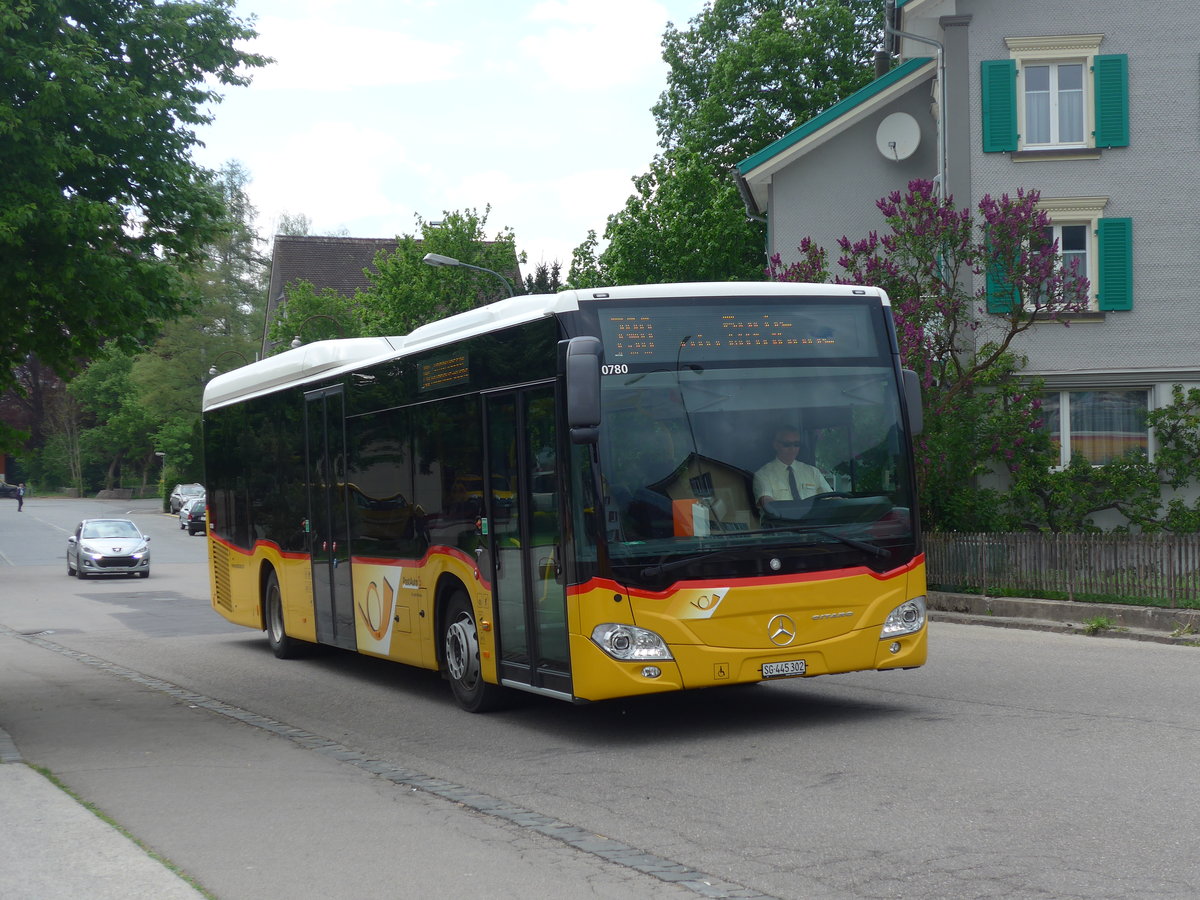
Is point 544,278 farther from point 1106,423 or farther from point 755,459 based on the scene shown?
point 755,459

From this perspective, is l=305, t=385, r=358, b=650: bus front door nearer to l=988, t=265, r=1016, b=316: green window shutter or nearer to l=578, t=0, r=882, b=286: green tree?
l=988, t=265, r=1016, b=316: green window shutter

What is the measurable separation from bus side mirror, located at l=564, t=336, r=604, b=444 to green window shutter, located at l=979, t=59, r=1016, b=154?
18360 mm

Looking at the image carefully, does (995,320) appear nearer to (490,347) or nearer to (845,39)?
(490,347)

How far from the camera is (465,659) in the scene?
11.1m

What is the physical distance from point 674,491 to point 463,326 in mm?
2622

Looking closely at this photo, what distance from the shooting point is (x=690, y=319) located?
955 cm

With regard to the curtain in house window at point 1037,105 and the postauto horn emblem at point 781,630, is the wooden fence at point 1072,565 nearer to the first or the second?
the postauto horn emblem at point 781,630

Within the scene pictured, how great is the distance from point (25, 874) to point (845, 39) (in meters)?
42.1

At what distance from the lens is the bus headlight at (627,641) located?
9.08 m

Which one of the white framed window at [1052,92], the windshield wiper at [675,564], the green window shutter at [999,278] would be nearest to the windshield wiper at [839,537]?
the windshield wiper at [675,564]

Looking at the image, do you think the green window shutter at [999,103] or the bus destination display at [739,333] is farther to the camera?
the green window shutter at [999,103]

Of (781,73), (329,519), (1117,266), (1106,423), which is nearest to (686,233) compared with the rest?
(781,73)

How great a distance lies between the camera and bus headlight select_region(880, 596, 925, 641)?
384 inches

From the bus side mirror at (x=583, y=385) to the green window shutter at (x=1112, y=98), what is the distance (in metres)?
18.9
